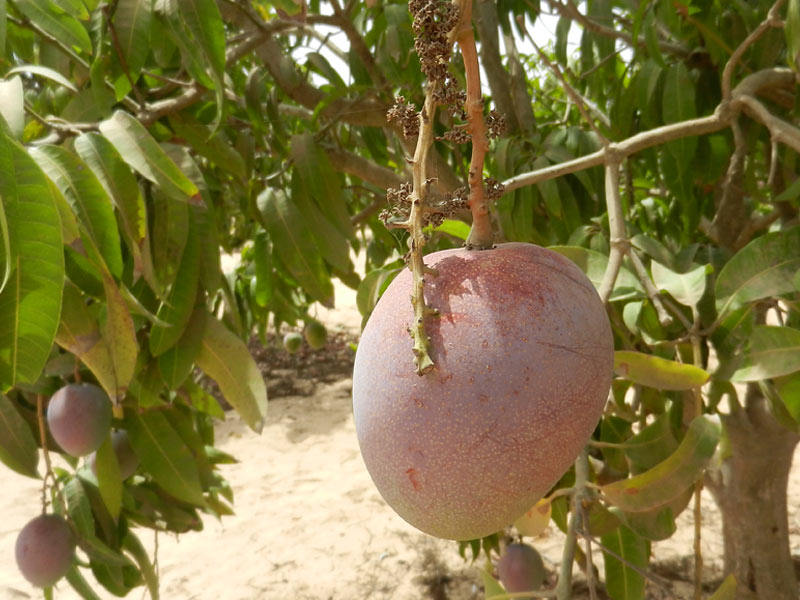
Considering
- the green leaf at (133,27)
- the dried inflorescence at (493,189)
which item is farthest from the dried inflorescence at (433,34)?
the green leaf at (133,27)

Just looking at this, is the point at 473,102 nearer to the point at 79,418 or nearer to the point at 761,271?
the point at 761,271

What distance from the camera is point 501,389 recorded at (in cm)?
52

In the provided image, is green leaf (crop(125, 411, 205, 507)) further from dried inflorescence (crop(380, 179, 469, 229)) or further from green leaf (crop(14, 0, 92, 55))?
dried inflorescence (crop(380, 179, 469, 229))

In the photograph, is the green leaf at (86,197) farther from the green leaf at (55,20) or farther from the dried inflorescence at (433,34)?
the dried inflorescence at (433,34)

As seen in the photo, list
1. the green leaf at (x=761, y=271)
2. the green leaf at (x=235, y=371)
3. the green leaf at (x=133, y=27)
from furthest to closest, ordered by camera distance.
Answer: the green leaf at (x=235, y=371) < the green leaf at (x=133, y=27) < the green leaf at (x=761, y=271)

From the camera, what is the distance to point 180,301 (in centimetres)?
129

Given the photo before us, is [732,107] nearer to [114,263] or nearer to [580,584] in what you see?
[114,263]

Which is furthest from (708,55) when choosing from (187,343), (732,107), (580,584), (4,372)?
(580,584)

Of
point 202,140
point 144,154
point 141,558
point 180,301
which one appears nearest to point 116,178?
point 144,154

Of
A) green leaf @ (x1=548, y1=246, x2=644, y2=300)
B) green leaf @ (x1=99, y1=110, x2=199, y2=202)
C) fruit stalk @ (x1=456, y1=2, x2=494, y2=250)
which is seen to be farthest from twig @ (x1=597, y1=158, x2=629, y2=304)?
green leaf @ (x1=99, y1=110, x2=199, y2=202)

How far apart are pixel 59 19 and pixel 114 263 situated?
1.40 ft

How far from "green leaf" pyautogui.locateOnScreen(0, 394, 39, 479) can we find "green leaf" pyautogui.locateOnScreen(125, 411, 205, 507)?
0.22m

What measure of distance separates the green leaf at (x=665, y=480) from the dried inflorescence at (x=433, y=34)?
1.74 feet

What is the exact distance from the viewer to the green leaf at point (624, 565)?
113 centimetres
